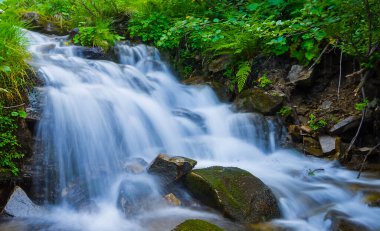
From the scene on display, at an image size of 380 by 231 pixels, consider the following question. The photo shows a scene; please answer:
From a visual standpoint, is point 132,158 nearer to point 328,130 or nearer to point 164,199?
point 164,199

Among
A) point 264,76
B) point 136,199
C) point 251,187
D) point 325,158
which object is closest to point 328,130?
point 325,158

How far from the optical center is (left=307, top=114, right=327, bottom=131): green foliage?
17.9 ft

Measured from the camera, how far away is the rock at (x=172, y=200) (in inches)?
148

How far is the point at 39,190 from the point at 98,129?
1.26 meters

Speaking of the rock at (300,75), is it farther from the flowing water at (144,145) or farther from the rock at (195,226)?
the rock at (195,226)

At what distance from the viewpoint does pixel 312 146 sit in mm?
5367

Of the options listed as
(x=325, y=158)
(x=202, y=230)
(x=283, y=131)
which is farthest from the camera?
(x=283, y=131)

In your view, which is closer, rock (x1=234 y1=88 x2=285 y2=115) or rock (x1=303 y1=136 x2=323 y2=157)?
rock (x1=303 y1=136 x2=323 y2=157)

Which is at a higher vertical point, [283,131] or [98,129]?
[98,129]

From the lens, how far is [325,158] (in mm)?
5121

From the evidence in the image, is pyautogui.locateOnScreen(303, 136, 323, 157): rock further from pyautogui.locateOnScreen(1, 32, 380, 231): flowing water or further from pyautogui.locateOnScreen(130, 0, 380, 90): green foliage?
pyautogui.locateOnScreen(130, 0, 380, 90): green foliage

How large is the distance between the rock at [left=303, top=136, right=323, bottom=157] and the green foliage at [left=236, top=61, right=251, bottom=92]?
1.48m

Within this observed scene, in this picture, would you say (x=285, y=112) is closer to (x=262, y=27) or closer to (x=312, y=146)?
(x=312, y=146)

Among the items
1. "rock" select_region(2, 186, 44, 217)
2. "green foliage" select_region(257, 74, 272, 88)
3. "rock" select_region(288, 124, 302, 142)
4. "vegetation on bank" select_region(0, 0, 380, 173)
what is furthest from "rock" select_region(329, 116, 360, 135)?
"rock" select_region(2, 186, 44, 217)
